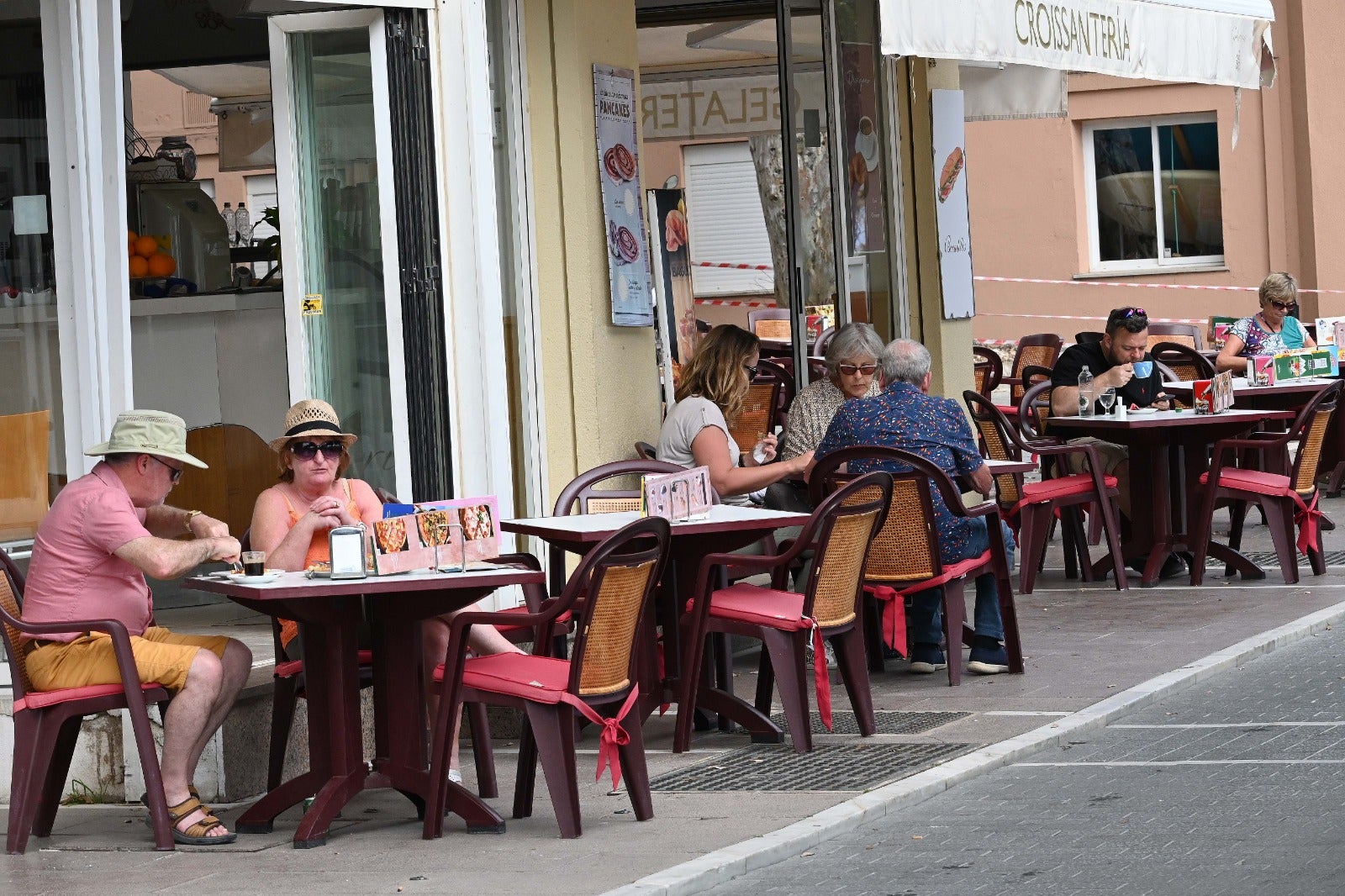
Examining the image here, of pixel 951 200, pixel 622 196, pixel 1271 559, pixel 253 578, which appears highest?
pixel 951 200

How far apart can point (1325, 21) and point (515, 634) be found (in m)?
15.4

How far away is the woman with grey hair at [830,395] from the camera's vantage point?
914 centimetres

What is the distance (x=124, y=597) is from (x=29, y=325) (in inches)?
69.1

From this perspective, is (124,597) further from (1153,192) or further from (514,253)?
(1153,192)

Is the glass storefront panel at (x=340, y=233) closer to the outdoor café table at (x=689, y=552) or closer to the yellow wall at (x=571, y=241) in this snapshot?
the yellow wall at (x=571, y=241)

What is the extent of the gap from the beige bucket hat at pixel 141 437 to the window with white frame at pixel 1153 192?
55.8 feet

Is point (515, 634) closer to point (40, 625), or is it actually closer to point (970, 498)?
point (40, 625)

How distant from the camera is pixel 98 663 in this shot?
20.1 feet

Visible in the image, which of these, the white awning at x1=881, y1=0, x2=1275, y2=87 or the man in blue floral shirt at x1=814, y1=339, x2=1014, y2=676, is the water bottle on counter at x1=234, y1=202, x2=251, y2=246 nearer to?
the white awning at x1=881, y1=0, x2=1275, y2=87

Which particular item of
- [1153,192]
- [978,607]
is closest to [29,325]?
[978,607]

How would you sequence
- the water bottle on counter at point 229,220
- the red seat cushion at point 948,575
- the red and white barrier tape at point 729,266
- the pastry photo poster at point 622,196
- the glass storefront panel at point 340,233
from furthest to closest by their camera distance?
the red and white barrier tape at point 729,266, the water bottle on counter at point 229,220, the pastry photo poster at point 622,196, the glass storefront panel at point 340,233, the red seat cushion at point 948,575

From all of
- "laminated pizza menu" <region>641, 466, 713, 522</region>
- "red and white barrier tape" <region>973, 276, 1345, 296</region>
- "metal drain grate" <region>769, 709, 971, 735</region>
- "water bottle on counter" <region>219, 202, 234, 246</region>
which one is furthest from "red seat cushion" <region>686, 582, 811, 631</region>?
Answer: "red and white barrier tape" <region>973, 276, 1345, 296</region>

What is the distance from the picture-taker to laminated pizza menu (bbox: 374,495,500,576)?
6.02m

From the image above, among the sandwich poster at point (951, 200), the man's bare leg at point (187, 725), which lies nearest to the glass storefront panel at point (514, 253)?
the man's bare leg at point (187, 725)
